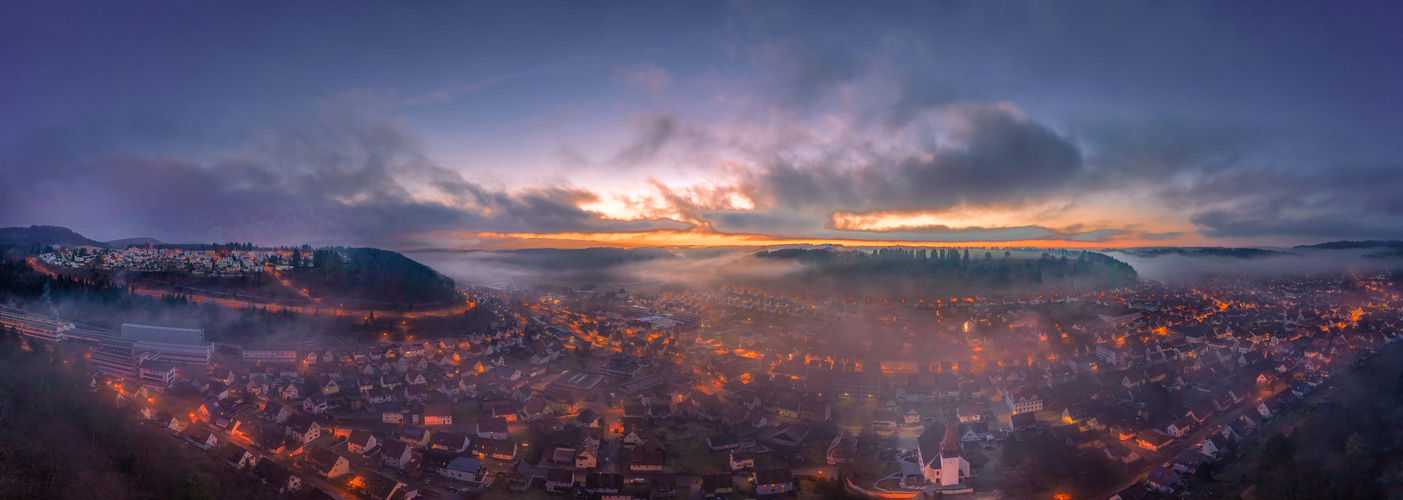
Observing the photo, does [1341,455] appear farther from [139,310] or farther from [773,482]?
[139,310]

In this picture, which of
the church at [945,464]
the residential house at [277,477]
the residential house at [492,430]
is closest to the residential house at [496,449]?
the residential house at [492,430]

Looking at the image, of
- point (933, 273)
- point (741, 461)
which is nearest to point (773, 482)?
point (741, 461)

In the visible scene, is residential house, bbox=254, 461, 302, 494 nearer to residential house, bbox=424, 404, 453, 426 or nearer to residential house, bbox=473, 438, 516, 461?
residential house, bbox=473, 438, 516, 461

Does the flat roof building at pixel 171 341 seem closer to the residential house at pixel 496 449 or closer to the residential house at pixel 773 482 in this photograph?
the residential house at pixel 496 449

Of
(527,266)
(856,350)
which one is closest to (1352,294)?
(856,350)

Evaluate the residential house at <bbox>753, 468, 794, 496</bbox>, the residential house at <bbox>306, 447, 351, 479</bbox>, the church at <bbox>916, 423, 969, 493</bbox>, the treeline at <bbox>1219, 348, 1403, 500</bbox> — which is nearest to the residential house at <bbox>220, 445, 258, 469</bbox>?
the residential house at <bbox>306, 447, 351, 479</bbox>

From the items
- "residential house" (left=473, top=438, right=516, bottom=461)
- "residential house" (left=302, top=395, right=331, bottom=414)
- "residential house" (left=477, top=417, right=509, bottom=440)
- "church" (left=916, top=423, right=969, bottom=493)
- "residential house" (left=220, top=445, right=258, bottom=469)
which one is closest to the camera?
"residential house" (left=220, top=445, right=258, bottom=469)

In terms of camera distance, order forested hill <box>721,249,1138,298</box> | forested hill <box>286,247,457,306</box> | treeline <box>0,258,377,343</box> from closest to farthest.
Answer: treeline <box>0,258,377,343</box>
forested hill <box>286,247,457,306</box>
forested hill <box>721,249,1138,298</box>

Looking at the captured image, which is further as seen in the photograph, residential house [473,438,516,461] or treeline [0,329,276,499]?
residential house [473,438,516,461]
